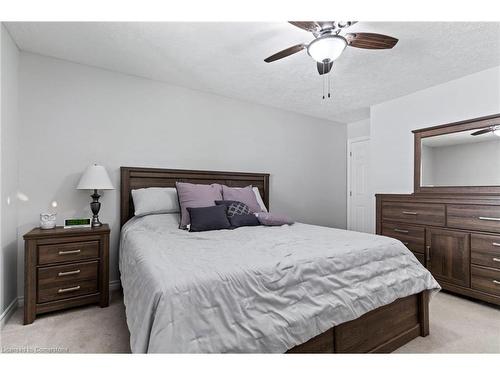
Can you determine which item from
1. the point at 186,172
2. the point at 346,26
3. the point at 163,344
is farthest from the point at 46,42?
the point at 163,344

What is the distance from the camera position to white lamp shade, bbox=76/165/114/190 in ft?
7.85

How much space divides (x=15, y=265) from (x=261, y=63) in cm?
304

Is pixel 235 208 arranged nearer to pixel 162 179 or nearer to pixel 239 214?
pixel 239 214

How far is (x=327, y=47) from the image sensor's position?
1.75 metres

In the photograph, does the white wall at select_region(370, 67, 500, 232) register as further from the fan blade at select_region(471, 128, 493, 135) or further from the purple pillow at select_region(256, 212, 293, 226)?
the purple pillow at select_region(256, 212, 293, 226)

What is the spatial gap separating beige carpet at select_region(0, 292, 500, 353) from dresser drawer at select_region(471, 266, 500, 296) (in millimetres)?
186

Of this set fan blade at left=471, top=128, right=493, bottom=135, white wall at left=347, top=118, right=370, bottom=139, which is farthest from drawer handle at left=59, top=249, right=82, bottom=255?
white wall at left=347, top=118, right=370, bottom=139

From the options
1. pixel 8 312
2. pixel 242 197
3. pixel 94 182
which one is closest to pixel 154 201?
pixel 94 182

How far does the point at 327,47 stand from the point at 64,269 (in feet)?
8.87

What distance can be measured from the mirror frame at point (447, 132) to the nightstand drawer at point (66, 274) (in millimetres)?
3768

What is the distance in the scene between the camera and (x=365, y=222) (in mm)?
4539

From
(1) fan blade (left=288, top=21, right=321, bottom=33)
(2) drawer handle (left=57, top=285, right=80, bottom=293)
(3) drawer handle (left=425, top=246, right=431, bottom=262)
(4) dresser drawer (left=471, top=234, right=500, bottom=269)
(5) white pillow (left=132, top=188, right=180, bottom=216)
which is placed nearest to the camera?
(1) fan blade (left=288, top=21, right=321, bottom=33)

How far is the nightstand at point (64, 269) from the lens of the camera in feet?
6.65

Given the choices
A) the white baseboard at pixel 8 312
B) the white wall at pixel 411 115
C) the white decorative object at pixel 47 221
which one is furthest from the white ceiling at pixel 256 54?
the white baseboard at pixel 8 312
